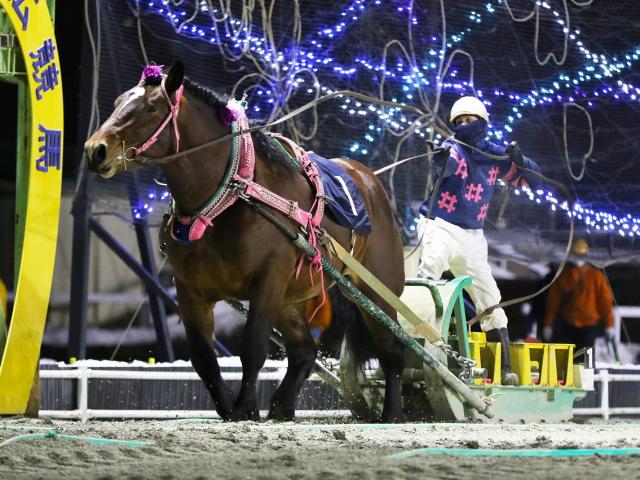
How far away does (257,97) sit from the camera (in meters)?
10.1

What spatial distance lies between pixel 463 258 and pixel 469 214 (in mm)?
312

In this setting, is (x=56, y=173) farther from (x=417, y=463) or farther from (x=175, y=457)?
(x=417, y=463)

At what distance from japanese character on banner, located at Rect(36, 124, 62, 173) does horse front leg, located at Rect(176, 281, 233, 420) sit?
4.10 ft

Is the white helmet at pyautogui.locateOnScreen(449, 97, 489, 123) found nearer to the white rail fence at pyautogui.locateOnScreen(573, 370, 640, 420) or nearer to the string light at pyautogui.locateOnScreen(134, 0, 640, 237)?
the string light at pyautogui.locateOnScreen(134, 0, 640, 237)

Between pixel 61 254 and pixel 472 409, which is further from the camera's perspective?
pixel 61 254

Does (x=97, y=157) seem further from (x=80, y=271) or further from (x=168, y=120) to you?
(x=80, y=271)

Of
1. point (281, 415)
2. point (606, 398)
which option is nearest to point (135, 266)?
point (281, 415)

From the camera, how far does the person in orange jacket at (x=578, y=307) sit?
1163 cm

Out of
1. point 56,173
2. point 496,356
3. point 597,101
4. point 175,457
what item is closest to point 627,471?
point 175,457

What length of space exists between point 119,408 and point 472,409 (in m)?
2.70

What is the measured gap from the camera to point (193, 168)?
6.49m

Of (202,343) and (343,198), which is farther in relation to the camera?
(343,198)

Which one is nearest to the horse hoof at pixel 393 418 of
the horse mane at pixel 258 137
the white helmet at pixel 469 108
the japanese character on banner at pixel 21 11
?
the horse mane at pixel 258 137

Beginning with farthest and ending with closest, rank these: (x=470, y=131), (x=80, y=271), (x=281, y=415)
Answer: (x=80, y=271) → (x=470, y=131) → (x=281, y=415)
